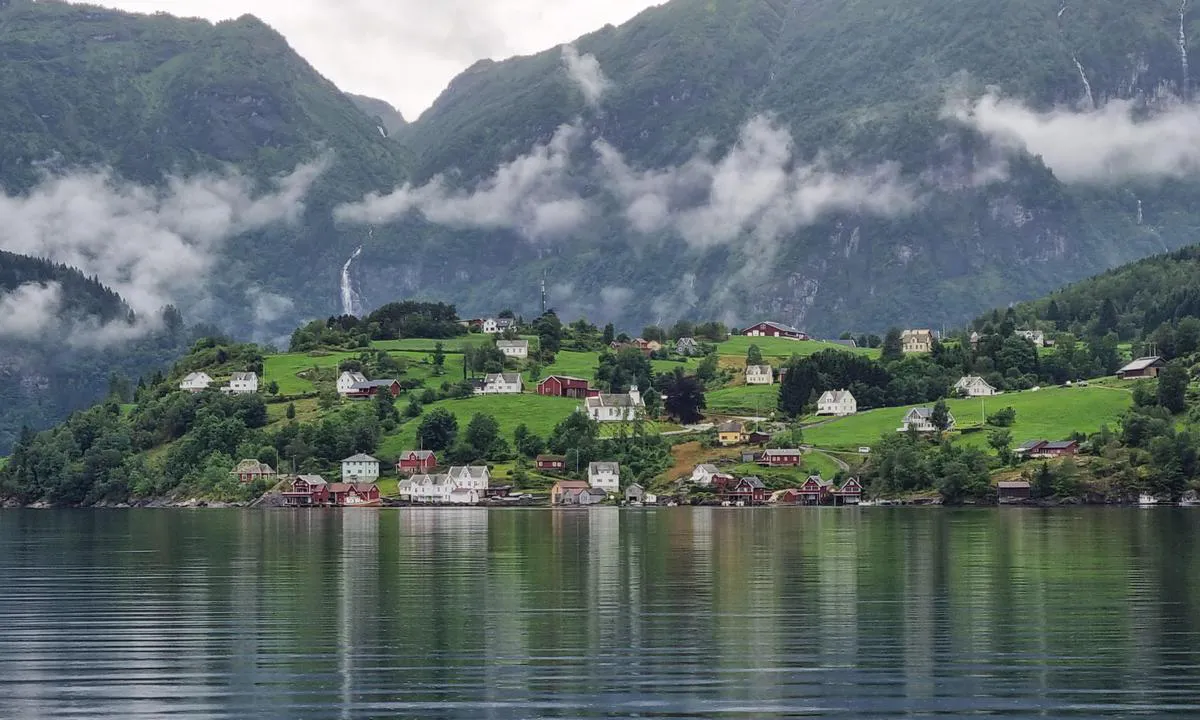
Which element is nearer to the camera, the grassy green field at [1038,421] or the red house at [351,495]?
the grassy green field at [1038,421]

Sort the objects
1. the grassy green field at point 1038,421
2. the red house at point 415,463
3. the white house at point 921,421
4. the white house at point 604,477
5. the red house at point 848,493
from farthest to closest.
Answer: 1. the red house at point 415,463
2. the white house at point 921,421
3. the white house at point 604,477
4. the grassy green field at point 1038,421
5. the red house at point 848,493

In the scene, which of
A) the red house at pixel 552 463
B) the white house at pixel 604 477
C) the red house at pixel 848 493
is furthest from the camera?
the red house at pixel 552 463

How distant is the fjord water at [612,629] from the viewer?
42.8 meters

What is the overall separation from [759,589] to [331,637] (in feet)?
64.8

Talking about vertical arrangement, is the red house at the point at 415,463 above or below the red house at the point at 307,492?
above

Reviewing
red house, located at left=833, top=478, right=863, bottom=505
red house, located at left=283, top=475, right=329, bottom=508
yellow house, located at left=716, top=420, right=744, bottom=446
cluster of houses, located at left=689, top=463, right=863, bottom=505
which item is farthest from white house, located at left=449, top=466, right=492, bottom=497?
red house, located at left=833, top=478, right=863, bottom=505

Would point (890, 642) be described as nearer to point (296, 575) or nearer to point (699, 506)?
point (296, 575)

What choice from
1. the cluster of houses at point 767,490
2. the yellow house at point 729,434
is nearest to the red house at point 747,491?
the cluster of houses at point 767,490

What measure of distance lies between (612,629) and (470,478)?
128950 millimetres

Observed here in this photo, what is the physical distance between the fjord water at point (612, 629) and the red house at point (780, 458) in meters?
82.2

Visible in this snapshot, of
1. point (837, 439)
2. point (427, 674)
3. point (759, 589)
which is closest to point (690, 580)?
point (759, 589)

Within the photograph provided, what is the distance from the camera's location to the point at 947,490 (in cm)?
16512

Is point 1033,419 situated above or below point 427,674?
above

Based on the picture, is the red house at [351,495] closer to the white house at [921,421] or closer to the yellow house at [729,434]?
the yellow house at [729,434]
